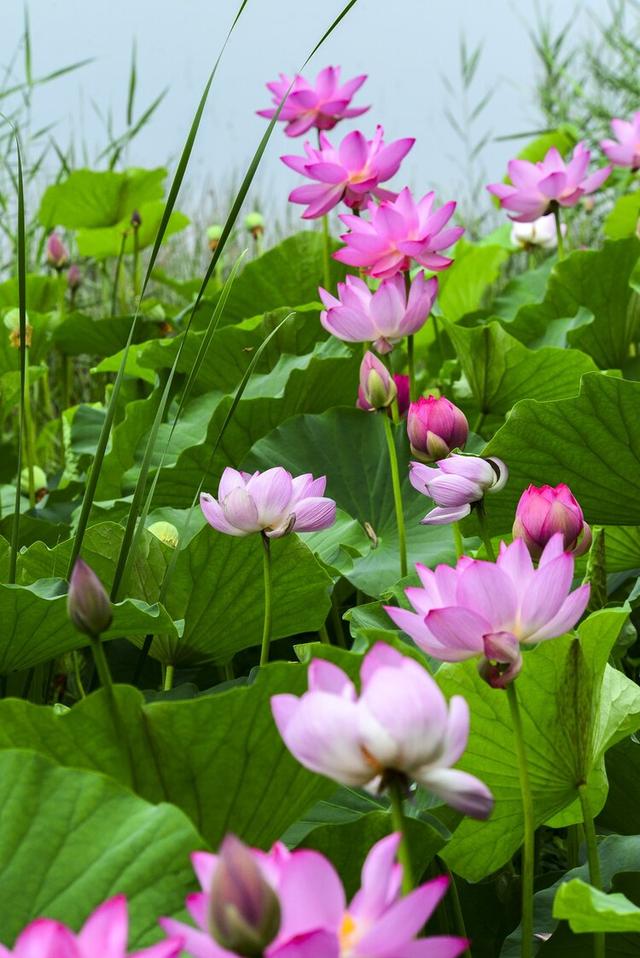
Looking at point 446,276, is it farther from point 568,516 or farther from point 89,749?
point 89,749

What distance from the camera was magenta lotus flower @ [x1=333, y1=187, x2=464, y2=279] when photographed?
38.8 inches

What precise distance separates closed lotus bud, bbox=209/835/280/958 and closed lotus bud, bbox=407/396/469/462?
565 mm

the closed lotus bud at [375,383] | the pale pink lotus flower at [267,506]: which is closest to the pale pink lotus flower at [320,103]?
the closed lotus bud at [375,383]

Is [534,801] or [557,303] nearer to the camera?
[534,801]

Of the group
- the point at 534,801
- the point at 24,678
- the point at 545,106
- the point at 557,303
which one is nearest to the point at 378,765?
the point at 534,801

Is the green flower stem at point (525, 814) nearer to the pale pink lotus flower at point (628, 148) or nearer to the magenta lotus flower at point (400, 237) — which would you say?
the magenta lotus flower at point (400, 237)

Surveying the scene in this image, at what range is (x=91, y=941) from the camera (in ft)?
1.04

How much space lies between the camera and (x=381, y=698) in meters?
0.35

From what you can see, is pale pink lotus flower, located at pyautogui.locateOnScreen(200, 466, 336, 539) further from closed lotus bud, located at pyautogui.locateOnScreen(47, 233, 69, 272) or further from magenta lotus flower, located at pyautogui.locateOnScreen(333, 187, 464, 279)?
closed lotus bud, located at pyautogui.locateOnScreen(47, 233, 69, 272)

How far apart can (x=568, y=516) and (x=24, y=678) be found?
603 millimetres

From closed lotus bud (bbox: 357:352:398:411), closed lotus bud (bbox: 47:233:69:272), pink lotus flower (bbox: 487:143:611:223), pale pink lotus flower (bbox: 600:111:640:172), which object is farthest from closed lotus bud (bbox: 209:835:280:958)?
closed lotus bud (bbox: 47:233:69:272)

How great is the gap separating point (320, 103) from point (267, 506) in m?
0.76

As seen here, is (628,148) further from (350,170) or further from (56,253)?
(56,253)

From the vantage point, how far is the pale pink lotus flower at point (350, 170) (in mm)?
1107
